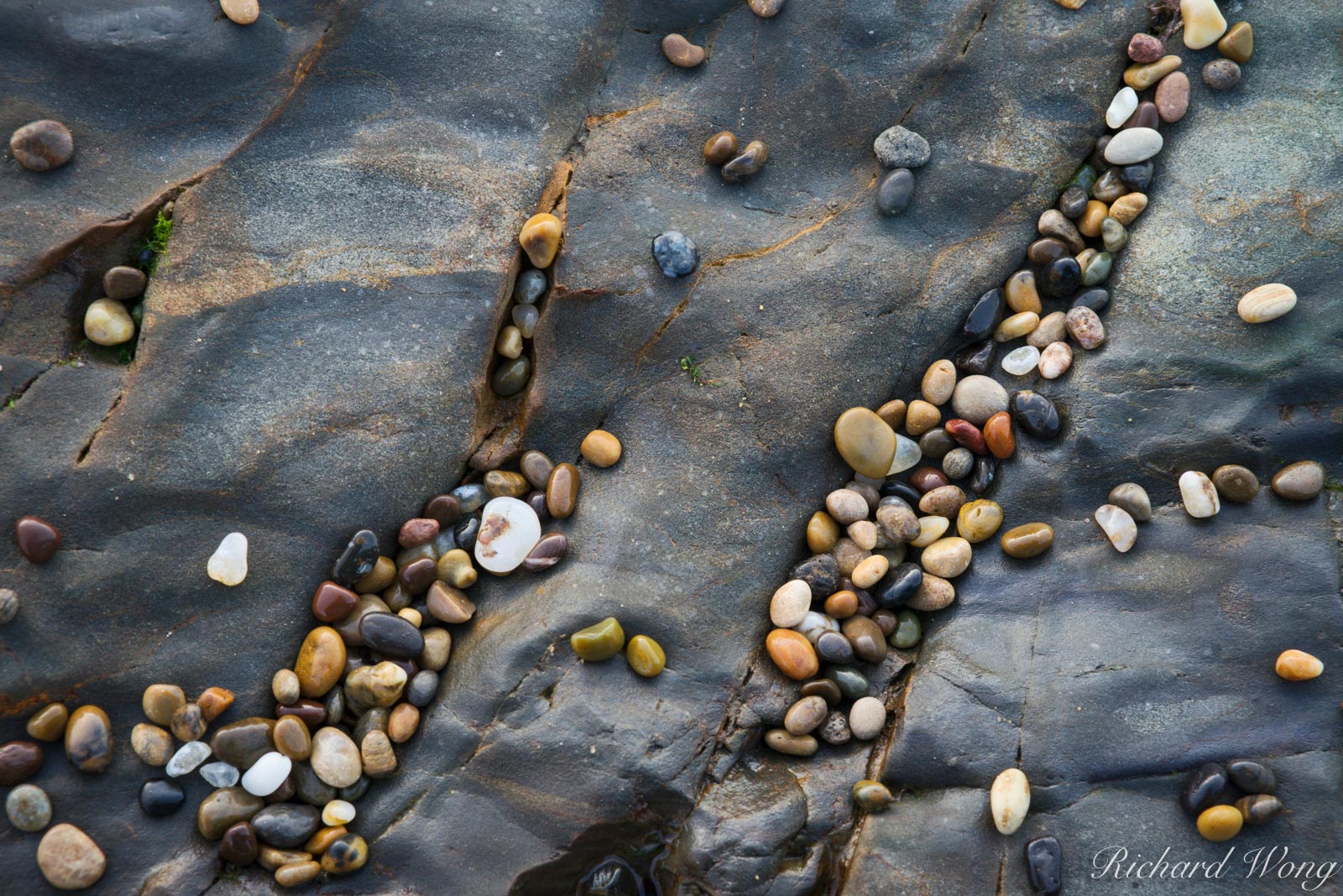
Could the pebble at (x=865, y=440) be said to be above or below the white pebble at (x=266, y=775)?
above

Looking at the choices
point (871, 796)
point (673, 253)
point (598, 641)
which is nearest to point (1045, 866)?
point (871, 796)

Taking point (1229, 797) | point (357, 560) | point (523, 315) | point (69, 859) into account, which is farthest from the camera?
point (523, 315)

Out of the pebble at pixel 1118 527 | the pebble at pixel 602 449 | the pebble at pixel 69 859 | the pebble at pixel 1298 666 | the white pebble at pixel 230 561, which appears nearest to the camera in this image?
the pebble at pixel 69 859

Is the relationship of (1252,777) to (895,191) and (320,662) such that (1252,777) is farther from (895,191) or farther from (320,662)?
(320,662)

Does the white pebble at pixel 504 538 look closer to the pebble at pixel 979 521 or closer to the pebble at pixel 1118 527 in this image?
the pebble at pixel 979 521

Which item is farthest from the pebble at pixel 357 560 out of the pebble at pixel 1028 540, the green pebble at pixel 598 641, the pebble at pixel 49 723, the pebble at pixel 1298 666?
the pebble at pixel 1298 666

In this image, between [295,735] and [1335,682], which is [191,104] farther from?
[1335,682]
